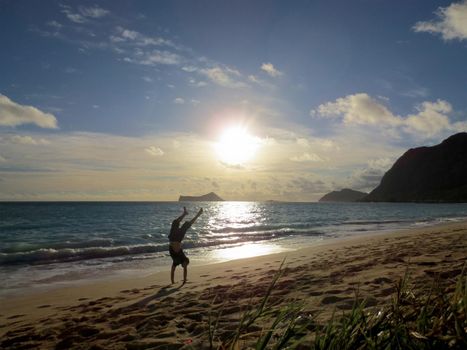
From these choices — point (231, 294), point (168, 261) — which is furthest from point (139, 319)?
point (168, 261)

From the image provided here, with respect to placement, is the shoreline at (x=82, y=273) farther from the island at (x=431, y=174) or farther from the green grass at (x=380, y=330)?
the island at (x=431, y=174)

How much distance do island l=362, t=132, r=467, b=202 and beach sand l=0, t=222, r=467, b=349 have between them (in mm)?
163150

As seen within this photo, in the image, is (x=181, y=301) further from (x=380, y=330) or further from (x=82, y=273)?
(x=82, y=273)

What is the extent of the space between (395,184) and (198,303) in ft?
664

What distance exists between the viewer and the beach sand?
567 cm

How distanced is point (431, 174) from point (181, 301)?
628 feet

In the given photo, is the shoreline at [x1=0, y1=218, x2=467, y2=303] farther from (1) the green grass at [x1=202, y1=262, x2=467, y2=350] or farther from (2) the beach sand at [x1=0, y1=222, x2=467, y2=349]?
(1) the green grass at [x1=202, y1=262, x2=467, y2=350]

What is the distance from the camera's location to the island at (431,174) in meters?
166

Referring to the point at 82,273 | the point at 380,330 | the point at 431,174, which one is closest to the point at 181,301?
the point at 380,330

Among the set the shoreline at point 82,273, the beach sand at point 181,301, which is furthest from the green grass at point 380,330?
the shoreline at point 82,273

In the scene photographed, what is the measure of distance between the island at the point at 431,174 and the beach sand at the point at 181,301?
16315 cm

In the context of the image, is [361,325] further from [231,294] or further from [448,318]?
[231,294]

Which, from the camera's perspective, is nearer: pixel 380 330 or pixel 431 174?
pixel 380 330

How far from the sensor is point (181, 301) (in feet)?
25.9
